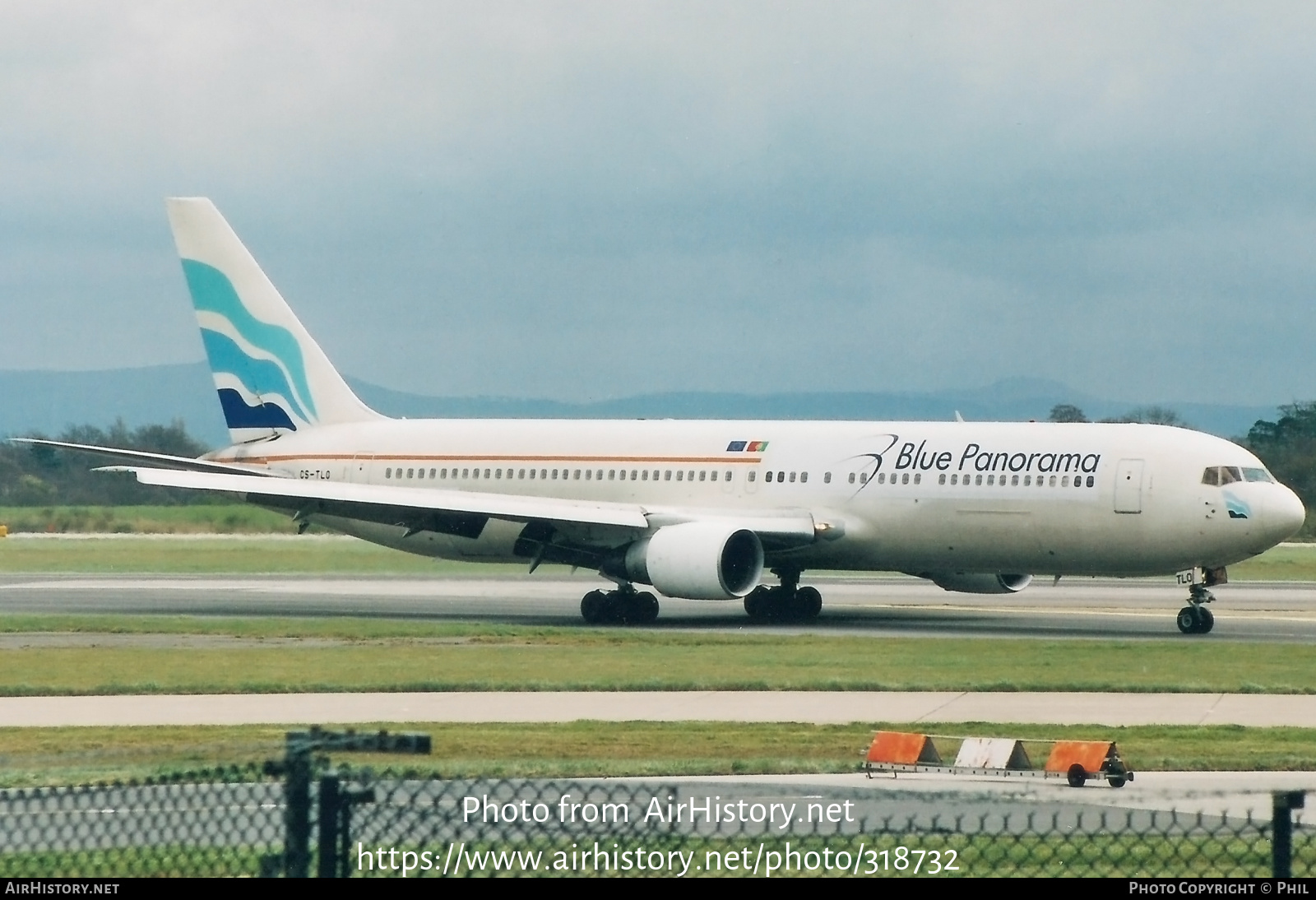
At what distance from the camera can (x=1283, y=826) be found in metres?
7.52

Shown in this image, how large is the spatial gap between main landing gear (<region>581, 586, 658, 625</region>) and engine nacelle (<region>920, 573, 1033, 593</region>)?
18.6 ft

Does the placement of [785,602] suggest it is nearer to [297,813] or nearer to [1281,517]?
[1281,517]

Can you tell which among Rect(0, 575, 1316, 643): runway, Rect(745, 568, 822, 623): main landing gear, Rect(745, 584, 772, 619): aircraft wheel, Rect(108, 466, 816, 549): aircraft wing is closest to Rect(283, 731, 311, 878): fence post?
Rect(0, 575, 1316, 643): runway

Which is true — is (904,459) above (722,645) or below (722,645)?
above

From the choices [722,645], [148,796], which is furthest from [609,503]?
[148,796]

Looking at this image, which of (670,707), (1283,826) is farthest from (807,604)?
(1283,826)

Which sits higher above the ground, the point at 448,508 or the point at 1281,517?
the point at 448,508

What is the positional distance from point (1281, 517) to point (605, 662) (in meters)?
12.9

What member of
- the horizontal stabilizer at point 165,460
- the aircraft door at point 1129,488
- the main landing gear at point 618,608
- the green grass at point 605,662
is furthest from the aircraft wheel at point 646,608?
the aircraft door at point 1129,488

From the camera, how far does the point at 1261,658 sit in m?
28.0

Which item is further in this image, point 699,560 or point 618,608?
point 618,608

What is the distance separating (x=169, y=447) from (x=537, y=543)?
5685 centimetres

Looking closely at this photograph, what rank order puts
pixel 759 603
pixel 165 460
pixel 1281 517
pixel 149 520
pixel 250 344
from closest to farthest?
pixel 1281 517 → pixel 759 603 → pixel 165 460 → pixel 250 344 → pixel 149 520
